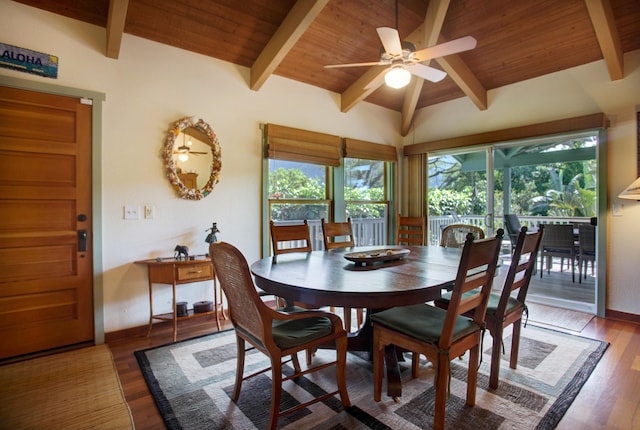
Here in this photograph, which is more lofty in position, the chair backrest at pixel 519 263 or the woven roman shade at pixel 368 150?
the woven roman shade at pixel 368 150

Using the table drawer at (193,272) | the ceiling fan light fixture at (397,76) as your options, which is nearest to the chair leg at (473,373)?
the ceiling fan light fixture at (397,76)

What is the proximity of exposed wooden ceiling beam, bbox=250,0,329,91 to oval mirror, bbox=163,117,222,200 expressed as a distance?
0.82 meters

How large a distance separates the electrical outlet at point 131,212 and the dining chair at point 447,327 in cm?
238

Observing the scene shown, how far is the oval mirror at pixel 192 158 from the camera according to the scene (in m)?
3.29

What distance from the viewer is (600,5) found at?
2832 millimetres

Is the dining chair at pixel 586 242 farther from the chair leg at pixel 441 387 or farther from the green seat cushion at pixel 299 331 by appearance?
the green seat cushion at pixel 299 331

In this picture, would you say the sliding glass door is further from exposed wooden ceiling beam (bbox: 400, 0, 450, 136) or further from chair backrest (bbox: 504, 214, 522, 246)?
exposed wooden ceiling beam (bbox: 400, 0, 450, 136)

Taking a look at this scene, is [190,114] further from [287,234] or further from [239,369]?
[239,369]

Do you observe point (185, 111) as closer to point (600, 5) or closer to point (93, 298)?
point (93, 298)

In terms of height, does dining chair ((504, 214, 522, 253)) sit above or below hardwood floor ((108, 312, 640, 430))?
above

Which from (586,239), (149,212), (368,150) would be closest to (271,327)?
(149,212)

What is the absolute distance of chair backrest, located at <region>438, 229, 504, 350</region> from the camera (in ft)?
5.35

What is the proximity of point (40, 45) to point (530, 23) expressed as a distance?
14.5 feet

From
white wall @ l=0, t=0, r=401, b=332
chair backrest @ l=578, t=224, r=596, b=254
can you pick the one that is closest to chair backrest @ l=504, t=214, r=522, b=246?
chair backrest @ l=578, t=224, r=596, b=254
